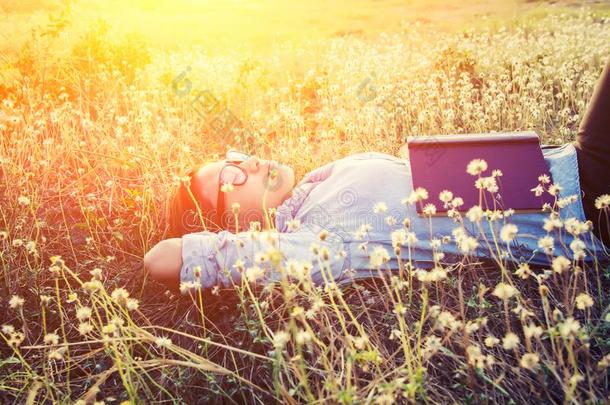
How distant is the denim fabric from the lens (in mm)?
2455

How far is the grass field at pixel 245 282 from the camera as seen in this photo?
1.72 metres

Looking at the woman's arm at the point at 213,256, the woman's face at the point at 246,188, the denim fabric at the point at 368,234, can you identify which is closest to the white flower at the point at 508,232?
the denim fabric at the point at 368,234

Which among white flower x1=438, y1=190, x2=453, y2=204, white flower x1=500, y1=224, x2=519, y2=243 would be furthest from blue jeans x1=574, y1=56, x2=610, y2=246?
white flower x1=500, y1=224, x2=519, y2=243

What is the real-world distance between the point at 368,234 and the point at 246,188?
0.92 metres

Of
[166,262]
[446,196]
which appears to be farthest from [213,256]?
[446,196]

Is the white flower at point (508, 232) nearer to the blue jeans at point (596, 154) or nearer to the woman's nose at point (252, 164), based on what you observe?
the blue jeans at point (596, 154)

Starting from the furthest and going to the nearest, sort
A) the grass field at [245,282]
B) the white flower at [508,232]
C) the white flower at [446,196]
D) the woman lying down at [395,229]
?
the woman lying down at [395,229] < the white flower at [446,196] < the grass field at [245,282] < the white flower at [508,232]

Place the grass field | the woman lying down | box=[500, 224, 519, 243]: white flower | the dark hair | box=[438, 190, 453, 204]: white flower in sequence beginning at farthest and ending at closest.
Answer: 1. the dark hair
2. the woman lying down
3. box=[438, 190, 453, 204]: white flower
4. the grass field
5. box=[500, 224, 519, 243]: white flower

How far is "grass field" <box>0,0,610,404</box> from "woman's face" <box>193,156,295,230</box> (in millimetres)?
376

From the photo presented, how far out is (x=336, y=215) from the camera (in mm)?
2664

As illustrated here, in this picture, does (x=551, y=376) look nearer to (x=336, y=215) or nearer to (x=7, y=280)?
(x=336, y=215)

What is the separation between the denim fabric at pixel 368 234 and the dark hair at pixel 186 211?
0.45m

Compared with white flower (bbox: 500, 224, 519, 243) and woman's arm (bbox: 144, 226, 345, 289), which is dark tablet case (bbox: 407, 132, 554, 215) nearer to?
woman's arm (bbox: 144, 226, 345, 289)

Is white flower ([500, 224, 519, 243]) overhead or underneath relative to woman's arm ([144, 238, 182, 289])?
overhead
